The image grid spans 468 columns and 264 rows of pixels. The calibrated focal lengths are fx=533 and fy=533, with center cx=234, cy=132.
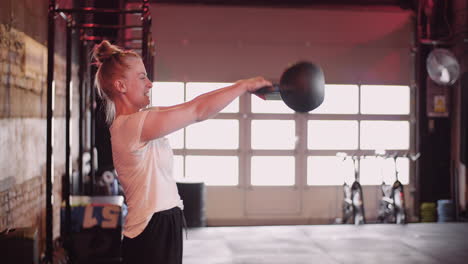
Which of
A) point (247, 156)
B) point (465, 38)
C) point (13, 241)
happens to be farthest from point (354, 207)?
point (13, 241)

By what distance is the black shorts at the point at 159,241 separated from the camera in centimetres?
164

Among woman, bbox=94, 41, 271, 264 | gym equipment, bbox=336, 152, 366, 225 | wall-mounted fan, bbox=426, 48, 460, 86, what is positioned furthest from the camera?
gym equipment, bbox=336, 152, 366, 225

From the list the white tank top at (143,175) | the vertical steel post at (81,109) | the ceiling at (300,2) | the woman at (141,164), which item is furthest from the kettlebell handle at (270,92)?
the ceiling at (300,2)

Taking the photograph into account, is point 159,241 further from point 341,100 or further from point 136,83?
point 341,100

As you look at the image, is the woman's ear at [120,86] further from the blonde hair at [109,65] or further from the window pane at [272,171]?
the window pane at [272,171]

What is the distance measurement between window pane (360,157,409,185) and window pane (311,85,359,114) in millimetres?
749

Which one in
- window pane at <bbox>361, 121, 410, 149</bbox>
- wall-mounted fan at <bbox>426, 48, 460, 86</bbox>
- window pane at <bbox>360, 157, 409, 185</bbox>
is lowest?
window pane at <bbox>360, 157, 409, 185</bbox>

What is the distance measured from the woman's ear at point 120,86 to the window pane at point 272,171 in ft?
18.4

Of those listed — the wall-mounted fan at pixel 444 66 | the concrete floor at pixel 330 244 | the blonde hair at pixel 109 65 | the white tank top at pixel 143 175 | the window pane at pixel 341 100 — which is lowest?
the concrete floor at pixel 330 244

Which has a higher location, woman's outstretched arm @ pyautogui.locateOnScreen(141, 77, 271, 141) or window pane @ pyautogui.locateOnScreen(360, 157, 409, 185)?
woman's outstretched arm @ pyautogui.locateOnScreen(141, 77, 271, 141)

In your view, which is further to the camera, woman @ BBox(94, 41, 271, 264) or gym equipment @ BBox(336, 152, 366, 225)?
gym equipment @ BBox(336, 152, 366, 225)

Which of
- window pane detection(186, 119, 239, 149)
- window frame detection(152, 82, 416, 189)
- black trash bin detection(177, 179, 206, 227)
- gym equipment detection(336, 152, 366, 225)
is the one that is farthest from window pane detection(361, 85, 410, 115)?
black trash bin detection(177, 179, 206, 227)

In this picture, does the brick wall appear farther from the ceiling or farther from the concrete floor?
the ceiling

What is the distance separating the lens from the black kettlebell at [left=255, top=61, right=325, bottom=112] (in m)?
1.54
